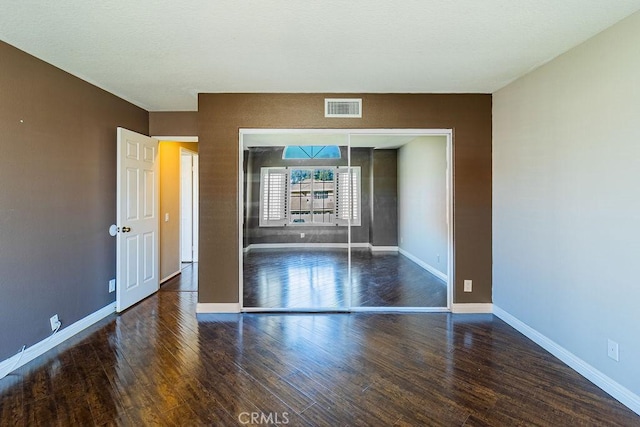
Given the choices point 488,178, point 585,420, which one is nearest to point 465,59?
point 488,178

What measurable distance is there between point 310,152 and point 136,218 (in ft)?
8.00

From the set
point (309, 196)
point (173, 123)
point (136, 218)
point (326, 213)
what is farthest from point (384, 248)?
point (173, 123)

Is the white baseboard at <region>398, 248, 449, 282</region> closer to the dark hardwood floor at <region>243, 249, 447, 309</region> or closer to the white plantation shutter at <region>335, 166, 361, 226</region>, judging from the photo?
the dark hardwood floor at <region>243, 249, 447, 309</region>

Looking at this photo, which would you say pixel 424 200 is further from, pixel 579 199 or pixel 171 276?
pixel 171 276

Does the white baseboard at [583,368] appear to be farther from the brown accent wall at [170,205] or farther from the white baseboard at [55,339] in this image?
the brown accent wall at [170,205]

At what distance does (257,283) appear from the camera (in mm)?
4254

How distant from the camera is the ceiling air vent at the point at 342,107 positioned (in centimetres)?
362

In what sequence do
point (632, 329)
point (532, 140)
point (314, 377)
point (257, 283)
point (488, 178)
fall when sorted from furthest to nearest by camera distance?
1. point (257, 283)
2. point (488, 178)
3. point (532, 140)
4. point (314, 377)
5. point (632, 329)

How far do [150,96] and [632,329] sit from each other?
502 cm

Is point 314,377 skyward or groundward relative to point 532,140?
groundward

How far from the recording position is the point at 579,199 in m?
2.45

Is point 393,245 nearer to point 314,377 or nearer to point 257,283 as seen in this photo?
point 257,283

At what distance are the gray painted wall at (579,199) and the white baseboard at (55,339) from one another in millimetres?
4543

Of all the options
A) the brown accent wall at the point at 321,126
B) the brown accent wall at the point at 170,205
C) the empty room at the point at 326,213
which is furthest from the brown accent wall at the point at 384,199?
the brown accent wall at the point at 170,205
